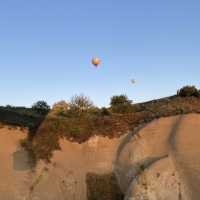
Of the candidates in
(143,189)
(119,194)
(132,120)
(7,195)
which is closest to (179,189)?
(143,189)

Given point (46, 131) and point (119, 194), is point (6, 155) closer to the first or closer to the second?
point (46, 131)

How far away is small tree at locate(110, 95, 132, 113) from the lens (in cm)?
2825

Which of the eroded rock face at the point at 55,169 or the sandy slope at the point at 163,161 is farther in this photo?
the eroded rock face at the point at 55,169

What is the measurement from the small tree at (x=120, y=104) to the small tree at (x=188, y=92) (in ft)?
13.5

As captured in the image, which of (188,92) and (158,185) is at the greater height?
(188,92)

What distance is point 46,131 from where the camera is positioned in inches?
936

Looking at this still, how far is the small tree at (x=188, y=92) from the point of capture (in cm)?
3209

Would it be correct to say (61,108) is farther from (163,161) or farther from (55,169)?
(163,161)

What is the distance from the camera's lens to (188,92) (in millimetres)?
32719

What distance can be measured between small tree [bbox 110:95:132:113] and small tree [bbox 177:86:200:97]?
4.10 m

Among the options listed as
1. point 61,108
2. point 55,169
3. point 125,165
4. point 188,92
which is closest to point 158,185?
point 125,165

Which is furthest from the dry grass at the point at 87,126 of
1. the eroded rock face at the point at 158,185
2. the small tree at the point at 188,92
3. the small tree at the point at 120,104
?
the small tree at the point at 188,92

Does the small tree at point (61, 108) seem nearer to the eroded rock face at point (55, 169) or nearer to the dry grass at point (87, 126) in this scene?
the dry grass at point (87, 126)

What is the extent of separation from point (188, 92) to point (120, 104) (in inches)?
220
